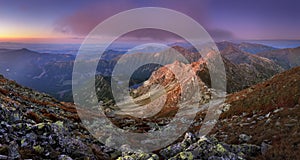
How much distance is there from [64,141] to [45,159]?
2.69 metres

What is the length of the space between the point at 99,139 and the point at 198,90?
175 m

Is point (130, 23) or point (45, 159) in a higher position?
point (130, 23)

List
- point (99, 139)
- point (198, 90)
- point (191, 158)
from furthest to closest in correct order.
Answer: point (198, 90)
point (99, 139)
point (191, 158)

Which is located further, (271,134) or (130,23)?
(130,23)

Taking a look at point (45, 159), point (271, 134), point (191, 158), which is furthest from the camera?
point (271, 134)

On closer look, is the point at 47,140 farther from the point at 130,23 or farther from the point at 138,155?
the point at 130,23

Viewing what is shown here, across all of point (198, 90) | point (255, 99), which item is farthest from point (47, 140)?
point (198, 90)

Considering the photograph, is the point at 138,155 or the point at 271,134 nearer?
the point at 138,155

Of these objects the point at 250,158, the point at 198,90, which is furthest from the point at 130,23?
the point at 198,90

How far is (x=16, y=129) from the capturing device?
601 inches

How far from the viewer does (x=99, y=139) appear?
25.0 m

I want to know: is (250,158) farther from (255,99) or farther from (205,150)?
(255,99)

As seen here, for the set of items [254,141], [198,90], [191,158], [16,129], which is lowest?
[198,90]

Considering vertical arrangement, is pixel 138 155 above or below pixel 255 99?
above
